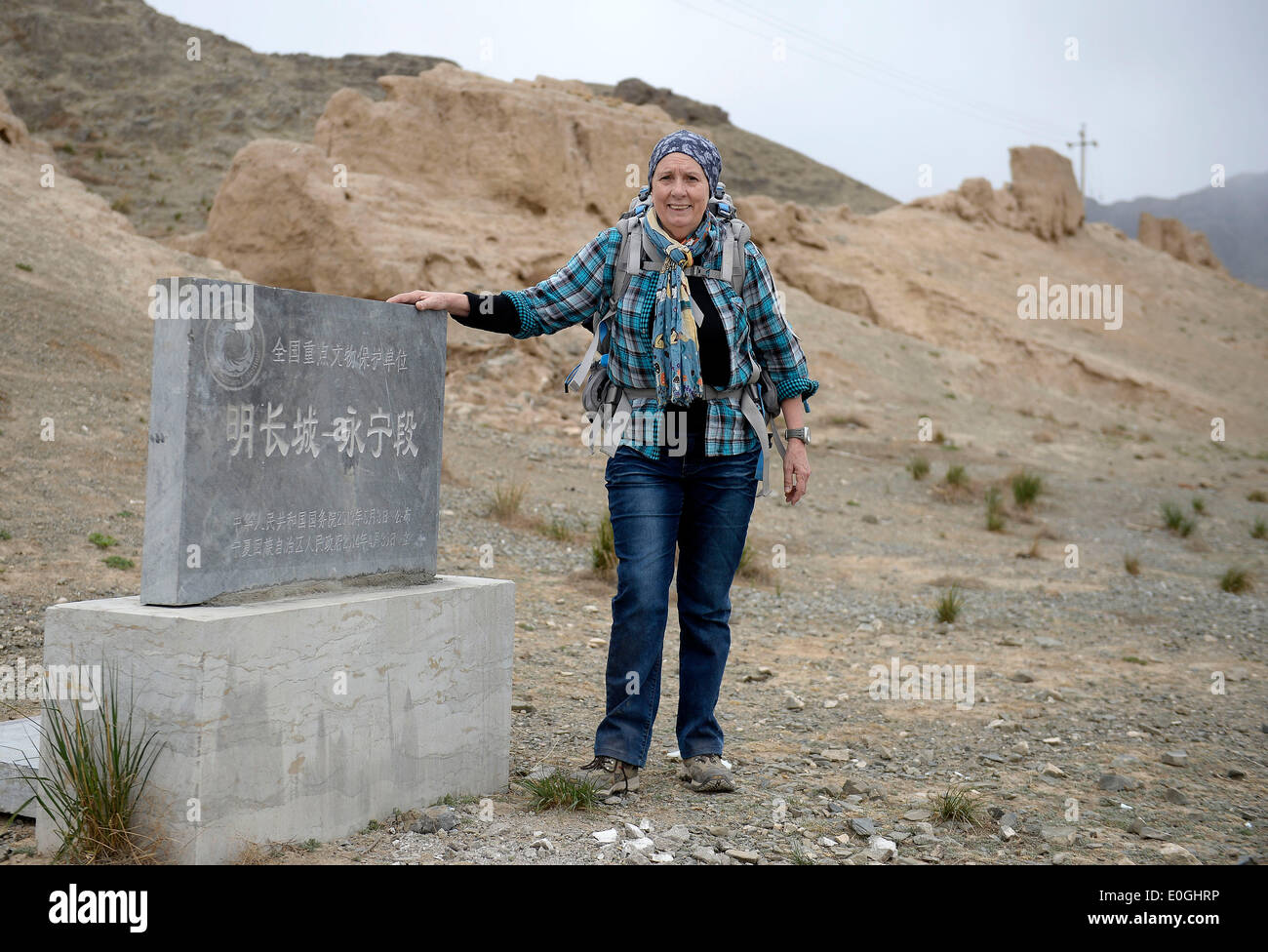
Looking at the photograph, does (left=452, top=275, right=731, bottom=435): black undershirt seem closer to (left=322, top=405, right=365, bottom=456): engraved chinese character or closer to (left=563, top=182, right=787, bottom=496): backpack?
(left=563, top=182, right=787, bottom=496): backpack

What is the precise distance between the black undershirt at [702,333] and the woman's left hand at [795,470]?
15.0 inches

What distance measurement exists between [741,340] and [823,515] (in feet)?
27.8

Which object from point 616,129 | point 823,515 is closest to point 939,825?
point 823,515

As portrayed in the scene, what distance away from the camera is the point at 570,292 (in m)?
3.33

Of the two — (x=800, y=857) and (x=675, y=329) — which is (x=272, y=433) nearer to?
(x=675, y=329)

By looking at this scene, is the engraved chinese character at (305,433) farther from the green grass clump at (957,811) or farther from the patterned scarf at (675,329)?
the green grass clump at (957,811)

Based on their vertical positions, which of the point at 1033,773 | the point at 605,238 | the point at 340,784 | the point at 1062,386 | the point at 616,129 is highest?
the point at 616,129

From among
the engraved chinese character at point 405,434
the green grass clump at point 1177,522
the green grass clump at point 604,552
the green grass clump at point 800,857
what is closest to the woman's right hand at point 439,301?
the engraved chinese character at point 405,434

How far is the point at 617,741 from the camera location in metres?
3.34

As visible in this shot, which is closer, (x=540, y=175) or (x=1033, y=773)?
(x=1033, y=773)

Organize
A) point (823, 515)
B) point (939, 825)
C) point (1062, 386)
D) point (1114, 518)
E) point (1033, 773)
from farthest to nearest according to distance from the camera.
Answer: point (1062, 386) → point (1114, 518) → point (823, 515) → point (1033, 773) → point (939, 825)

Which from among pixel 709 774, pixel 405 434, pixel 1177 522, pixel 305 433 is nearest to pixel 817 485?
pixel 1177 522

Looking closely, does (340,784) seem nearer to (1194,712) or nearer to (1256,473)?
(1194,712)

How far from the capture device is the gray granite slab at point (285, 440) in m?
2.62
